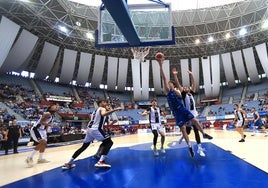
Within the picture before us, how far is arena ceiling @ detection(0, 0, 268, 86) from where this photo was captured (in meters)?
26.0

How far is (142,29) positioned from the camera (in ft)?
34.2

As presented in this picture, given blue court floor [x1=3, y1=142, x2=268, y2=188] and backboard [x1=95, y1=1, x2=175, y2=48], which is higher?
backboard [x1=95, y1=1, x2=175, y2=48]

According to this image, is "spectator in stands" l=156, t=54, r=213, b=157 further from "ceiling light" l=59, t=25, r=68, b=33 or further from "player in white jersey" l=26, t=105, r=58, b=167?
"ceiling light" l=59, t=25, r=68, b=33

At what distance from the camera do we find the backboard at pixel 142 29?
32.5 feet

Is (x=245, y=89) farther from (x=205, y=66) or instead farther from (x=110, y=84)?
(x=110, y=84)

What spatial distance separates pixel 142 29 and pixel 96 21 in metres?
21.7

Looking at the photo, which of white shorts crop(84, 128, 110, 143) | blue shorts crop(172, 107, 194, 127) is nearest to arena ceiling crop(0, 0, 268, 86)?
white shorts crop(84, 128, 110, 143)

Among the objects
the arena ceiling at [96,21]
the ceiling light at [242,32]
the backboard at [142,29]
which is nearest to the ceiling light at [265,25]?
the arena ceiling at [96,21]

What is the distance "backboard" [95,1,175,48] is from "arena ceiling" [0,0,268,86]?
17330 millimetres

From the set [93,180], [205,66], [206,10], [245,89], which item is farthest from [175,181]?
[245,89]

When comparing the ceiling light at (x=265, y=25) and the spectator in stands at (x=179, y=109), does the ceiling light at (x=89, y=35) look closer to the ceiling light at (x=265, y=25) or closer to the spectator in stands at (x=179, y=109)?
the ceiling light at (x=265, y=25)

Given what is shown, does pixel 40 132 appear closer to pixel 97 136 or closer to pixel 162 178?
pixel 97 136

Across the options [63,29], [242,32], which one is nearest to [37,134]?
[63,29]

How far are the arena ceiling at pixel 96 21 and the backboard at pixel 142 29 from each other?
1733 centimetres
